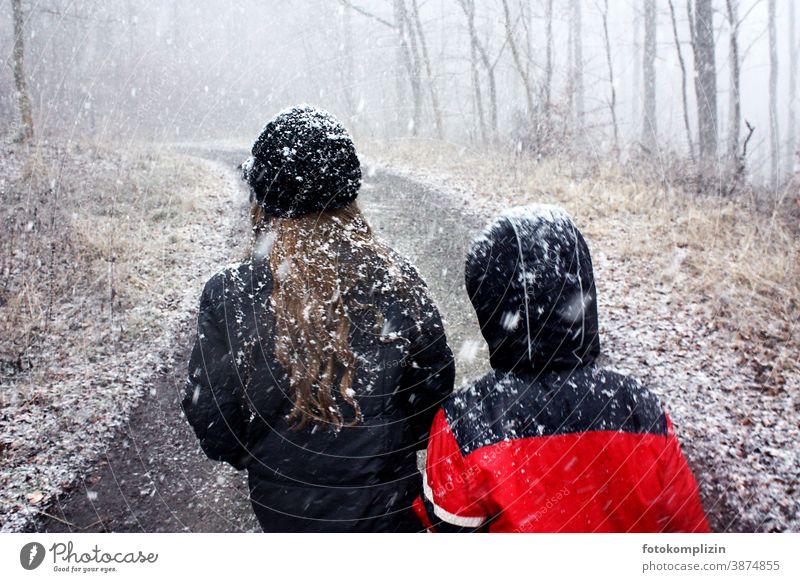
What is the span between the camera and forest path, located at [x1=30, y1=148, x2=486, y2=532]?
1.99 meters

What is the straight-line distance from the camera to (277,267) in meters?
1.23

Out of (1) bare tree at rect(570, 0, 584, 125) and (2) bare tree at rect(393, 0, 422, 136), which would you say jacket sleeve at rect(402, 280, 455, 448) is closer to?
(2) bare tree at rect(393, 0, 422, 136)

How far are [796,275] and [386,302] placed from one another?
3.57 metres

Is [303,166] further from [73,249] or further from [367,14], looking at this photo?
[367,14]

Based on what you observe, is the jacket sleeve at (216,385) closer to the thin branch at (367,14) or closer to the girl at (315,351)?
the girl at (315,351)

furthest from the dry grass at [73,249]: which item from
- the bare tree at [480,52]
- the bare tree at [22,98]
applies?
the bare tree at [480,52]

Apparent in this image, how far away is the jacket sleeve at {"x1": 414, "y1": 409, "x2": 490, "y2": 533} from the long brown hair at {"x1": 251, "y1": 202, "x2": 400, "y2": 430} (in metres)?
0.25

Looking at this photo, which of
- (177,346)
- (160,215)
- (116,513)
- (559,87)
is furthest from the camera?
(559,87)

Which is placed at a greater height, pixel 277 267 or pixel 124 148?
pixel 124 148

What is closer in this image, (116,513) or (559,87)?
(116,513)

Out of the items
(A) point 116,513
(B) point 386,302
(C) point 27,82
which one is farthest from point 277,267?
(C) point 27,82

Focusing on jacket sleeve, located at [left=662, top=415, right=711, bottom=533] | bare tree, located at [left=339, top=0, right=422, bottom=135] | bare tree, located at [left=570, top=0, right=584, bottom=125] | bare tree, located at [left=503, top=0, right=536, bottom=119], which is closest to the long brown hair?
jacket sleeve, located at [left=662, top=415, right=711, bottom=533]

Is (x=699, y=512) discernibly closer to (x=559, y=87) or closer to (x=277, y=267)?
(x=277, y=267)

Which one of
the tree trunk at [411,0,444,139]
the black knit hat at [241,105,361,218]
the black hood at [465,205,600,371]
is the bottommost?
the black hood at [465,205,600,371]
